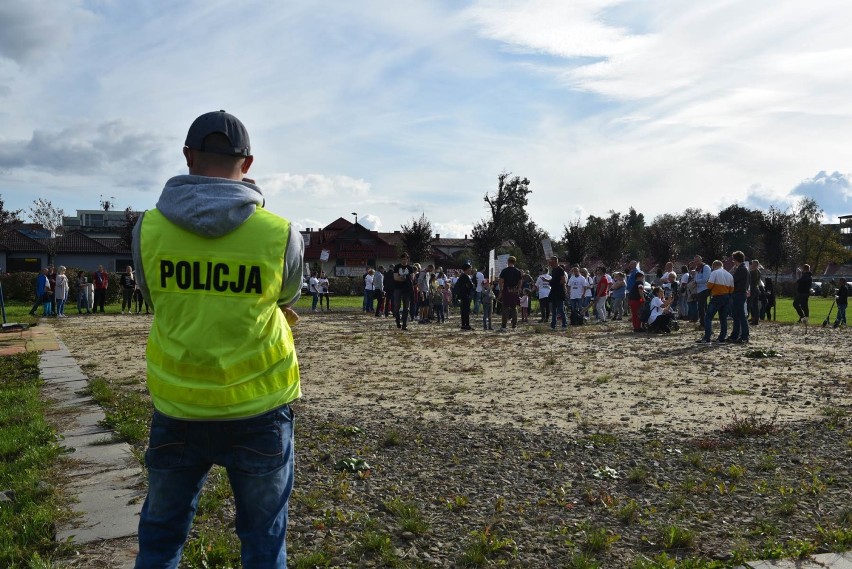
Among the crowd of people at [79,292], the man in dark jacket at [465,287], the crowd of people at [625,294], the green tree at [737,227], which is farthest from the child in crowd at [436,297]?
the green tree at [737,227]

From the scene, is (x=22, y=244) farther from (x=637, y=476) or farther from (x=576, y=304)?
(x=637, y=476)

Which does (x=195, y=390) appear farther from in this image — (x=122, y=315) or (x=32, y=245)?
(x=32, y=245)

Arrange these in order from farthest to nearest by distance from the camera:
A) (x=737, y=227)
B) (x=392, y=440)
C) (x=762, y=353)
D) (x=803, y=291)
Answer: (x=737, y=227)
(x=803, y=291)
(x=762, y=353)
(x=392, y=440)

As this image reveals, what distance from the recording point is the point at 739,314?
1471cm

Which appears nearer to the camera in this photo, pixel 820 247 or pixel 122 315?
pixel 122 315

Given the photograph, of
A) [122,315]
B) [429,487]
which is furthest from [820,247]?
[429,487]

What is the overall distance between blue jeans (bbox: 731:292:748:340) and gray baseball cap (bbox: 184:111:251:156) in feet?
45.6

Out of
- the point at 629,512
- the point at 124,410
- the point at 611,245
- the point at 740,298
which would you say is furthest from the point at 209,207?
the point at 611,245

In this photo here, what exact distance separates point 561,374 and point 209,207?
857 centimetres

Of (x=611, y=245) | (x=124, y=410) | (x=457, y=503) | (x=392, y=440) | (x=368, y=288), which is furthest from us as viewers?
(x=611, y=245)

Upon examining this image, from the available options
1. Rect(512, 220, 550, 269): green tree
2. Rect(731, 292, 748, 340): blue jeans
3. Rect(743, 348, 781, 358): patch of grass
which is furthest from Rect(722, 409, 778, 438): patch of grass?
Rect(512, 220, 550, 269): green tree

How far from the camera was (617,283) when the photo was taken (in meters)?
21.8

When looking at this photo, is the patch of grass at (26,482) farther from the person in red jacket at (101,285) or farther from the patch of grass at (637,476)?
the person in red jacket at (101,285)

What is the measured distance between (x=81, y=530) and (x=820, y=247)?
82.6 m
